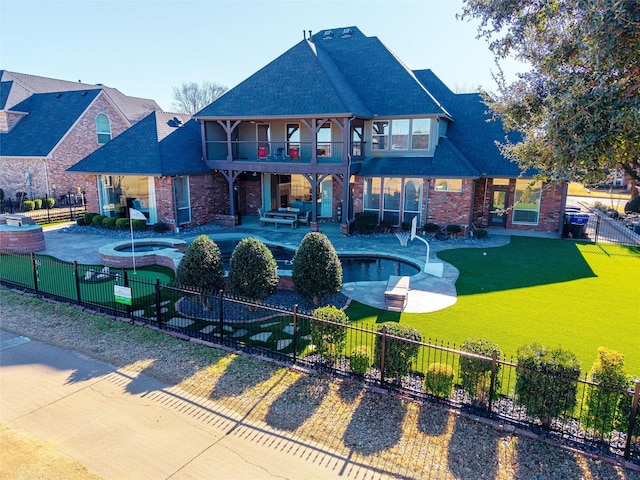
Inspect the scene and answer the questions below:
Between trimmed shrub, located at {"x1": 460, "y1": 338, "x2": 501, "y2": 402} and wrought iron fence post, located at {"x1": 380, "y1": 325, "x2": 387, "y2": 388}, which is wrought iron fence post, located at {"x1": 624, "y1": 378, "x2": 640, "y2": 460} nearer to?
trimmed shrub, located at {"x1": 460, "y1": 338, "x2": 501, "y2": 402}

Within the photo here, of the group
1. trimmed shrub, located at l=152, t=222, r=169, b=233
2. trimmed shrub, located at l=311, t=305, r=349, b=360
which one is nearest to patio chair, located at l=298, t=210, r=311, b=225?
trimmed shrub, located at l=152, t=222, r=169, b=233

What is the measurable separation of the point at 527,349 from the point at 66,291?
11890 millimetres

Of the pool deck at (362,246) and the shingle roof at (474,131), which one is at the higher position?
the shingle roof at (474,131)

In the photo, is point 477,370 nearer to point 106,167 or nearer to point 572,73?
point 572,73

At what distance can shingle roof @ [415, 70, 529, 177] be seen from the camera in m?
21.3

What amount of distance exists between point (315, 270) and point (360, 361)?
346 cm

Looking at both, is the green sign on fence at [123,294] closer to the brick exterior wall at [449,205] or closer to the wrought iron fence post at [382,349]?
the wrought iron fence post at [382,349]

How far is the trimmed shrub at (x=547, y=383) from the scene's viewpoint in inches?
244

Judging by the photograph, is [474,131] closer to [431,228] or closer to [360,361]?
[431,228]

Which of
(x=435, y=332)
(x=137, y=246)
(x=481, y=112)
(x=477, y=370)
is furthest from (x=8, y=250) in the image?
(x=481, y=112)

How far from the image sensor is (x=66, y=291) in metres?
12.1

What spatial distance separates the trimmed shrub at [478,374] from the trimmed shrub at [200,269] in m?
6.40

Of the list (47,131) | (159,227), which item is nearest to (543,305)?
(159,227)

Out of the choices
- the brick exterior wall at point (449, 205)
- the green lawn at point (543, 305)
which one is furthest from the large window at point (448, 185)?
the green lawn at point (543, 305)
